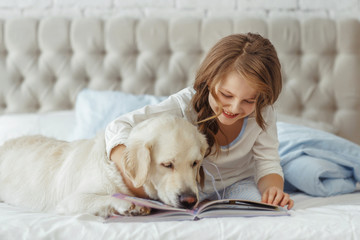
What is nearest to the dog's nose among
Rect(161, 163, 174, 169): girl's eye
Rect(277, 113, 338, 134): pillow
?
Rect(161, 163, 174, 169): girl's eye

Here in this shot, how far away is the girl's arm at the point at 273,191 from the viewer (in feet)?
4.91

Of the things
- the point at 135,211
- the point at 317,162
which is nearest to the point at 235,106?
the point at 135,211

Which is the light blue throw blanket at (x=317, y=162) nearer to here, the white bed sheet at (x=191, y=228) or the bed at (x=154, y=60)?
the white bed sheet at (x=191, y=228)

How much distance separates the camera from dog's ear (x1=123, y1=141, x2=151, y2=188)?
1328mm

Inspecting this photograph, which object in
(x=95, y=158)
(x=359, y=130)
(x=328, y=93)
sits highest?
(x=95, y=158)

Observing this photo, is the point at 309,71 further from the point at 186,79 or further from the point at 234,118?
the point at 234,118

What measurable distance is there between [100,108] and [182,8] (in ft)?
3.93

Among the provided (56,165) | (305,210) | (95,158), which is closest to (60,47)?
(56,165)

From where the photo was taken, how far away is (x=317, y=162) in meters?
1.93

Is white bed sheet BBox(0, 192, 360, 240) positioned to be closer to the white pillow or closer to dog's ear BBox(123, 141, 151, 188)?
dog's ear BBox(123, 141, 151, 188)

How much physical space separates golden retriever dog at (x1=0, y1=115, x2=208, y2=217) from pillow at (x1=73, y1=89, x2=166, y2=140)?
0.67 meters

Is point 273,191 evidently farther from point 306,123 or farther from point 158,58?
point 158,58

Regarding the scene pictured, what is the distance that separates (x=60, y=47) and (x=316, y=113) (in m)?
2.10

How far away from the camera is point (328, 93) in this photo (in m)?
2.95
